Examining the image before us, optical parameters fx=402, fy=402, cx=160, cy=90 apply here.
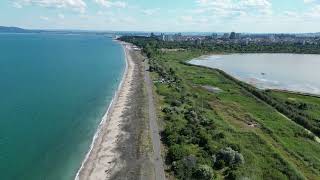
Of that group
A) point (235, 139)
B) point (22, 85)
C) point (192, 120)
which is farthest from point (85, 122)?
point (22, 85)

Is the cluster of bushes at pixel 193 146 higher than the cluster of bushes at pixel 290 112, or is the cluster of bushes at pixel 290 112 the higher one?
the cluster of bushes at pixel 193 146

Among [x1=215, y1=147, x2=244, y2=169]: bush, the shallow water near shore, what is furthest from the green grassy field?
the shallow water near shore

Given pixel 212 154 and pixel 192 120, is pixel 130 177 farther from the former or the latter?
pixel 192 120

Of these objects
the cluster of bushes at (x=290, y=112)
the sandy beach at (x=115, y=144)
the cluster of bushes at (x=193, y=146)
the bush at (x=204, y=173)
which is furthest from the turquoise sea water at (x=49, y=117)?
the cluster of bushes at (x=290, y=112)

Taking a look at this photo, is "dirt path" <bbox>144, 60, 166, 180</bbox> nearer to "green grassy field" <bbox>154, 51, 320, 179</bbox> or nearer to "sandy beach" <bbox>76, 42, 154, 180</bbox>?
"sandy beach" <bbox>76, 42, 154, 180</bbox>

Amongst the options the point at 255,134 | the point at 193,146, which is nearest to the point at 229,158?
the point at 193,146

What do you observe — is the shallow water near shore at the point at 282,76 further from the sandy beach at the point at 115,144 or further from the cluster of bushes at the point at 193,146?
the sandy beach at the point at 115,144
